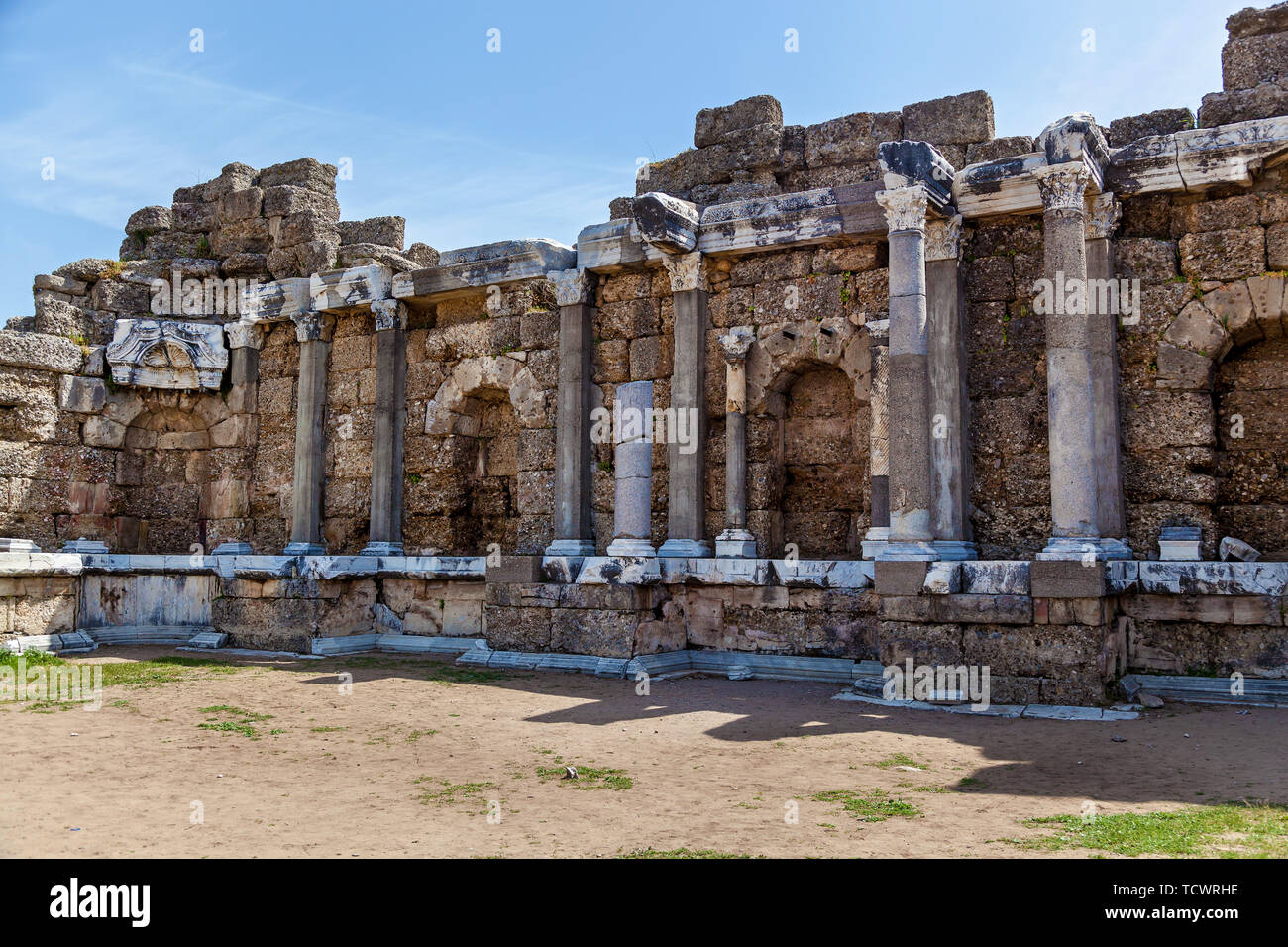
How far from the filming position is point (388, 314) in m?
12.5

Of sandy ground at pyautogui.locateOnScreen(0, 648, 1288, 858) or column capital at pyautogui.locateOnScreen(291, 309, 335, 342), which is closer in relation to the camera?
sandy ground at pyautogui.locateOnScreen(0, 648, 1288, 858)

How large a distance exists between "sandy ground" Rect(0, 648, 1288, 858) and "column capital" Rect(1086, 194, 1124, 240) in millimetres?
4135

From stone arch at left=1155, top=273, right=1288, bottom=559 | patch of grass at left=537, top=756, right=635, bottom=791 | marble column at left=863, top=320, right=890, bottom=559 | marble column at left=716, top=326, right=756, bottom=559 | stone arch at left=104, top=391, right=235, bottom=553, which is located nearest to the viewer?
patch of grass at left=537, top=756, right=635, bottom=791

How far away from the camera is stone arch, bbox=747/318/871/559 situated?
10188 millimetres

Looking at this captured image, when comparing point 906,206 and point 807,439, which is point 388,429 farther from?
point 906,206

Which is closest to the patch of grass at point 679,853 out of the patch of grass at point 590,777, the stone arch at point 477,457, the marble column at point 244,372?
the patch of grass at point 590,777

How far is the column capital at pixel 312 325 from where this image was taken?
42.6ft

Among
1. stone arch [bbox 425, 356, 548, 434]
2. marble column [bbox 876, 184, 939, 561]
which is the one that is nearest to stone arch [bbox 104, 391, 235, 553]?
stone arch [bbox 425, 356, 548, 434]

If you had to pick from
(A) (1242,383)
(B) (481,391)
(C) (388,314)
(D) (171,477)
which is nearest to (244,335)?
(D) (171,477)

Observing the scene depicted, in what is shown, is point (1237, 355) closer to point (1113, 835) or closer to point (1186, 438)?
point (1186, 438)

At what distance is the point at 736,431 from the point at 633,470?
1.14m

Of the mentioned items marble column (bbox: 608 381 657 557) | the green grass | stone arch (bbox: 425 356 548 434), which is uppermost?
stone arch (bbox: 425 356 548 434)

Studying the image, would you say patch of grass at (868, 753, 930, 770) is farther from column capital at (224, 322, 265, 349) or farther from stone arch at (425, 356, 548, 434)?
column capital at (224, 322, 265, 349)

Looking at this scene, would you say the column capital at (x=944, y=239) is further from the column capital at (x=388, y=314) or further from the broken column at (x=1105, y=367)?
the column capital at (x=388, y=314)
